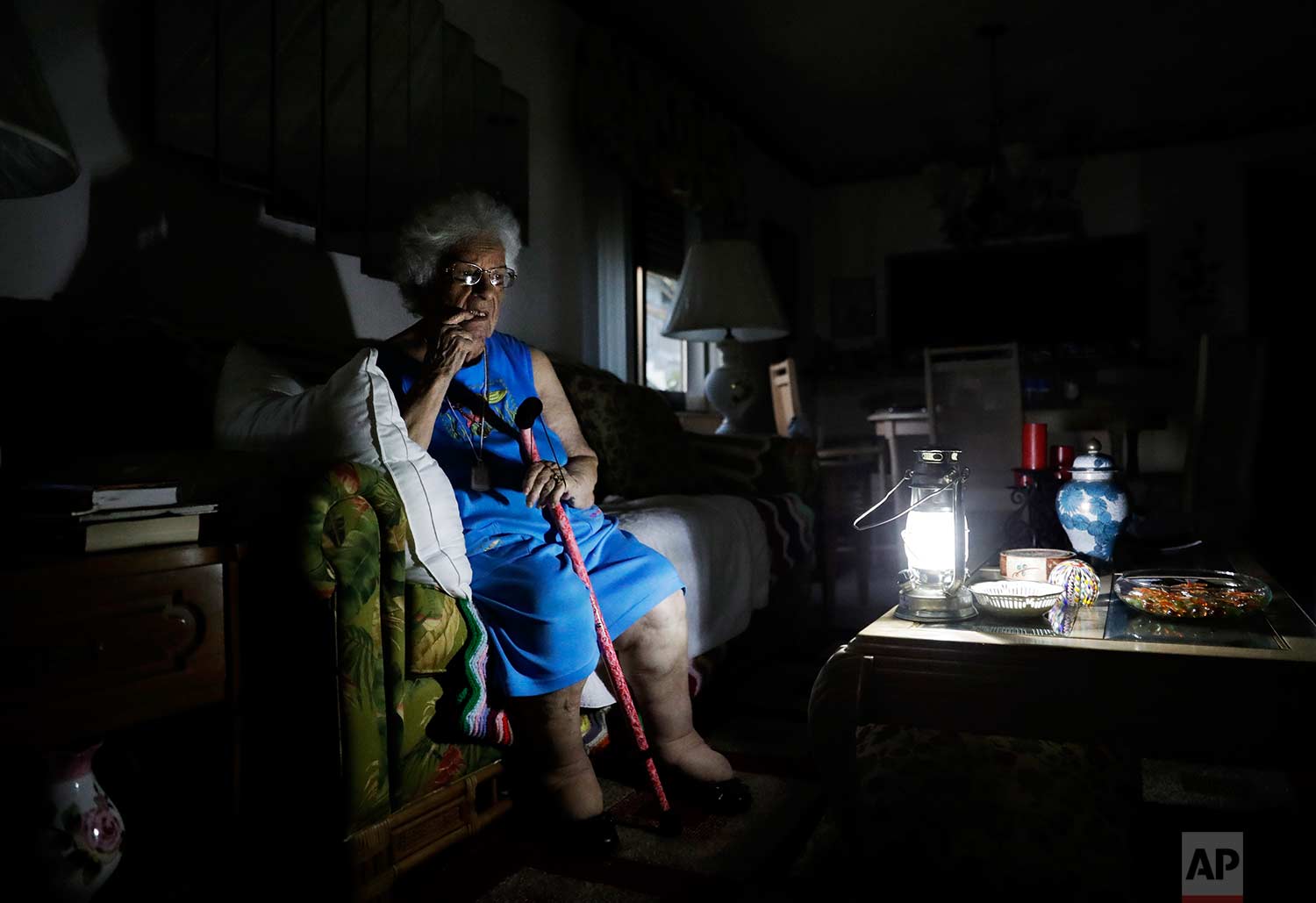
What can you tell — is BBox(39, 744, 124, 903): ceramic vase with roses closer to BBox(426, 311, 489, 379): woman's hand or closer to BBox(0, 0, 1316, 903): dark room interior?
BBox(0, 0, 1316, 903): dark room interior

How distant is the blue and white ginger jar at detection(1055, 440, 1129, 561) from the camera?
5.65 ft

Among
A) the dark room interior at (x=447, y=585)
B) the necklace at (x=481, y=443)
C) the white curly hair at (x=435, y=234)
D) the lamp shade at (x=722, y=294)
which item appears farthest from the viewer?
the lamp shade at (x=722, y=294)

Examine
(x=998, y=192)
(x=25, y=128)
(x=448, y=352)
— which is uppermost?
(x=998, y=192)

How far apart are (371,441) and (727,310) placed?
250cm

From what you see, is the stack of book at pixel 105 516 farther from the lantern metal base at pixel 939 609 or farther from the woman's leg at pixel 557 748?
the lantern metal base at pixel 939 609

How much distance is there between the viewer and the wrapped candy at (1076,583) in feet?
4.50

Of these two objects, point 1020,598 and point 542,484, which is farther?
point 542,484

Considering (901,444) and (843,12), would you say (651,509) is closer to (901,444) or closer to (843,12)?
(843,12)

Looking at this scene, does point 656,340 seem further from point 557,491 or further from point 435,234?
point 557,491

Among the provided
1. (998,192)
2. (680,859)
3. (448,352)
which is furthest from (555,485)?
(998,192)

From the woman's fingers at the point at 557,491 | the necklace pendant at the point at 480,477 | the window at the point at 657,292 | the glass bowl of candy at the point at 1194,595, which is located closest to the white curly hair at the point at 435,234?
A: the necklace pendant at the point at 480,477

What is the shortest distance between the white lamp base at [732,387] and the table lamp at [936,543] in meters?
2.33

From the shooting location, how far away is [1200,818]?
1.50m

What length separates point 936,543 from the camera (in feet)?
4.38
